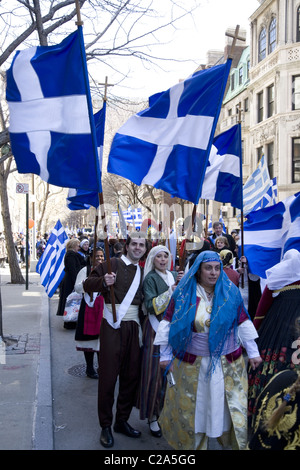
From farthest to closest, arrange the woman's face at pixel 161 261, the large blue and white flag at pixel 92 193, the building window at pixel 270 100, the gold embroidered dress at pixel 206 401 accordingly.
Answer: the building window at pixel 270 100
the large blue and white flag at pixel 92 193
the woman's face at pixel 161 261
the gold embroidered dress at pixel 206 401

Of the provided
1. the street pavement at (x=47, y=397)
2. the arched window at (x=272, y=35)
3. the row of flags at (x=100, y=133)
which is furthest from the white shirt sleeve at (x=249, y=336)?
the arched window at (x=272, y=35)

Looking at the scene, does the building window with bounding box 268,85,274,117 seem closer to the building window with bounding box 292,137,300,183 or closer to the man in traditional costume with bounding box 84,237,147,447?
the building window with bounding box 292,137,300,183

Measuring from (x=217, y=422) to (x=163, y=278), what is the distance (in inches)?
59.3

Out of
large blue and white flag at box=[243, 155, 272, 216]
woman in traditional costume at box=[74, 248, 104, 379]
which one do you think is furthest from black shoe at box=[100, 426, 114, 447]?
large blue and white flag at box=[243, 155, 272, 216]

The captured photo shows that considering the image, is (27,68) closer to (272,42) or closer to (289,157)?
(289,157)

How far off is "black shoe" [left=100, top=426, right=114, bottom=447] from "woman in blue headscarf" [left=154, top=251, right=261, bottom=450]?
2.41ft

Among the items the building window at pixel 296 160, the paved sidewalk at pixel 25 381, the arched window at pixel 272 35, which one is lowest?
the paved sidewalk at pixel 25 381

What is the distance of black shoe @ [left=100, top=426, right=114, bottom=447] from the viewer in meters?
4.15

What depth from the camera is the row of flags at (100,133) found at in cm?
435

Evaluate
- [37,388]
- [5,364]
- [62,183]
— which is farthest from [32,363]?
[62,183]

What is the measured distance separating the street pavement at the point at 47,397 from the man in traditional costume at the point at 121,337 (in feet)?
0.78

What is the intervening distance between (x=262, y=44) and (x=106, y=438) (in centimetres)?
2755

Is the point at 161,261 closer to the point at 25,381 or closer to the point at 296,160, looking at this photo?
the point at 25,381

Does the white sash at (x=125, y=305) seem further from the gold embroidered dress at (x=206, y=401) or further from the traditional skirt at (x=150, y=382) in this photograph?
the gold embroidered dress at (x=206, y=401)
